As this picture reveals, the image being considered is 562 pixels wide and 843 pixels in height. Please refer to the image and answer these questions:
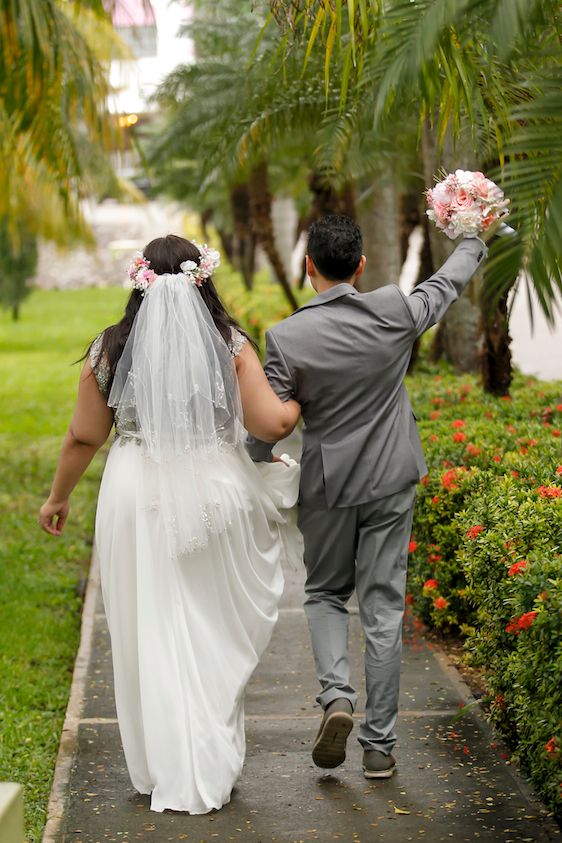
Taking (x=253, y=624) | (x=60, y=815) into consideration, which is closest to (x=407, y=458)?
(x=253, y=624)

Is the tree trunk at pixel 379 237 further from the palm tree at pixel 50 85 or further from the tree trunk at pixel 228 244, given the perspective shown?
the tree trunk at pixel 228 244

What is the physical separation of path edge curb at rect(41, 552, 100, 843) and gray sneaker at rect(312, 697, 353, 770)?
0.96 metres

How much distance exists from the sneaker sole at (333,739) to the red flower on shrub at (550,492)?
1143 mm

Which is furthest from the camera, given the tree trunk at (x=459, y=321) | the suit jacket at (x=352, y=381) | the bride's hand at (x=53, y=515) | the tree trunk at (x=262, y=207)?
the tree trunk at (x=262, y=207)

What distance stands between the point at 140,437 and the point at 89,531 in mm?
5686

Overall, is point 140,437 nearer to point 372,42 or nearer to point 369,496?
point 369,496

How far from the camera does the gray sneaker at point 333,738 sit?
14.6ft

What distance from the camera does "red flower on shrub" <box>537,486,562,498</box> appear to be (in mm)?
4730

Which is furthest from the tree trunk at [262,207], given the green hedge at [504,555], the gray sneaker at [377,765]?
the gray sneaker at [377,765]

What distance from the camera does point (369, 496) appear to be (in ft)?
15.2

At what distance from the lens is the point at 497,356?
8.23 m

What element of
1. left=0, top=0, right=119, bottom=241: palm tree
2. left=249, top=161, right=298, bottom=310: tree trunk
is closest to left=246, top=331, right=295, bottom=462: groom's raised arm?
left=0, top=0, right=119, bottom=241: palm tree


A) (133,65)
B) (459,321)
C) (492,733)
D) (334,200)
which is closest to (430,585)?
(492,733)

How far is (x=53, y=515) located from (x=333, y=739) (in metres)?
1.42
